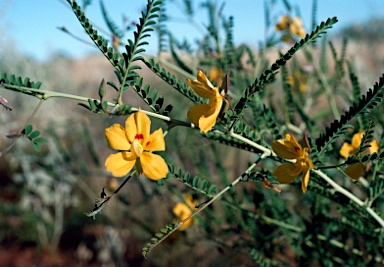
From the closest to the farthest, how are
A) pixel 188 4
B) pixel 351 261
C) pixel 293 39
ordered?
pixel 351 261, pixel 188 4, pixel 293 39

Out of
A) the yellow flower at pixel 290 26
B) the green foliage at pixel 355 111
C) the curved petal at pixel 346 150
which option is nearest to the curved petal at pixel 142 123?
the green foliage at pixel 355 111

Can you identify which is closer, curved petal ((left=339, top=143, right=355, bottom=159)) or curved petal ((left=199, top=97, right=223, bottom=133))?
curved petal ((left=199, top=97, right=223, bottom=133))

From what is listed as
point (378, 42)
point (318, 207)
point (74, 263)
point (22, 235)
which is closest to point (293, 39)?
point (318, 207)

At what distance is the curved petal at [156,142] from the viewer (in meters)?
0.62

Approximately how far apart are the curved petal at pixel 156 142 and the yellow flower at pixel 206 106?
0.05m

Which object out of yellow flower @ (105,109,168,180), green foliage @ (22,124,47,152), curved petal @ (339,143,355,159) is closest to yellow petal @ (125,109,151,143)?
yellow flower @ (105,109,168,180)

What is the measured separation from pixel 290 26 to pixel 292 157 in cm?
112

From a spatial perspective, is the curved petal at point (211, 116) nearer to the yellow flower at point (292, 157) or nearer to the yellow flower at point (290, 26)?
the yellow flower at point (292, 157)

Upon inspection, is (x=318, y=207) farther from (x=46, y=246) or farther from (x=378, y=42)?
(x=378, y=42)

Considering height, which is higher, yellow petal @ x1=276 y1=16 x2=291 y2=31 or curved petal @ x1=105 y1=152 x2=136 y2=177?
yellow petal @ x1=276 y1=16 x2=291 y2=31

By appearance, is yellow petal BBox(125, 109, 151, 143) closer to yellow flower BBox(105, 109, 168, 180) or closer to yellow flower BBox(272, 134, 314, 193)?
yellow flower BBox(105, 109, 168, 180)

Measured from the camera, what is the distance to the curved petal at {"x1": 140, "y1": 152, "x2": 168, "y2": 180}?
60 cm

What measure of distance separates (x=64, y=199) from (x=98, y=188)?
0.35m

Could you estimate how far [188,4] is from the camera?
148 cm
